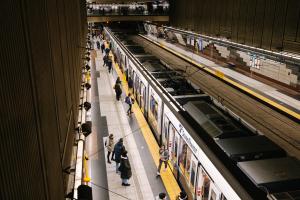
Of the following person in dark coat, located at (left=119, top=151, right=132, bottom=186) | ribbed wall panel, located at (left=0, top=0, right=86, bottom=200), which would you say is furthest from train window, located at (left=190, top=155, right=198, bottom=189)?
ribbed wall panel, located at (left=0, top=0, right=86, bottom=200)

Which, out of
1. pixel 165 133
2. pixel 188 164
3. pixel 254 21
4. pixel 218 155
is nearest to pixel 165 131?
pixel 165 133

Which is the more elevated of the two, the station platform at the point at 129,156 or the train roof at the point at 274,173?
the train roof at the point at 274,173

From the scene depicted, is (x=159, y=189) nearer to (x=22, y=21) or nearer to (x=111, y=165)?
(x=111, y=165)

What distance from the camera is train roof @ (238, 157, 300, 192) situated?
182 inches

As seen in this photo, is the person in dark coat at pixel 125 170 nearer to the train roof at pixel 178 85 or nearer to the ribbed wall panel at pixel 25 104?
the train roof at pixel 178 85

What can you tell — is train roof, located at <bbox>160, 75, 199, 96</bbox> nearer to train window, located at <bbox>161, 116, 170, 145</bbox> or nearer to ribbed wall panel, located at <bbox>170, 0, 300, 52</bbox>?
train window, located at <bbox>161, 116, 170, 145</bbox>

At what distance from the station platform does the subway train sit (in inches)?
27.8

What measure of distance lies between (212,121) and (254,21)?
10.3 meters

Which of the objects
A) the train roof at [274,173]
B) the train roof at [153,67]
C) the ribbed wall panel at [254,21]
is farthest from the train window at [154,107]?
the ribbed wall panel at [254,21]

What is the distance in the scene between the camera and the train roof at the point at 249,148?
5.57m

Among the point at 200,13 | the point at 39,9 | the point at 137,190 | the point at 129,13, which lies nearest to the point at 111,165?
the point at 137,190

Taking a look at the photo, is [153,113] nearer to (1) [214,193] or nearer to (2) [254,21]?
(1) [214,193]

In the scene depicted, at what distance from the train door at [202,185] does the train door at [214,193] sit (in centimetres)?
13

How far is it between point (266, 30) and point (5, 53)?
1434cm
